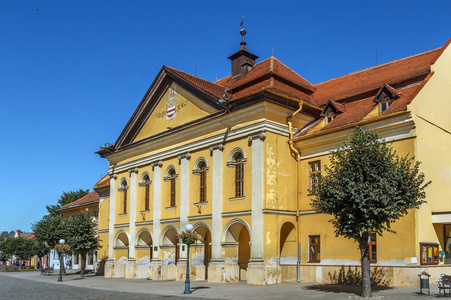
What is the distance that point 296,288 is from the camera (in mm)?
22000

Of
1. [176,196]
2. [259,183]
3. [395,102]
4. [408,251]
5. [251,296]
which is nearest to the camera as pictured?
[251,296]

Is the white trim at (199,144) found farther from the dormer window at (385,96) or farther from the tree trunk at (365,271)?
the tree trunk at (365,271)

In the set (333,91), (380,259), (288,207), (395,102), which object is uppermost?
(333,91)

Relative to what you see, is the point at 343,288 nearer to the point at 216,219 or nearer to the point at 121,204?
the point at 216,219

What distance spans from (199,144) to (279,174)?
6.11 metres

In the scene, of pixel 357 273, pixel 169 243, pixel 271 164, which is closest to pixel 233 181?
pixel 271 164

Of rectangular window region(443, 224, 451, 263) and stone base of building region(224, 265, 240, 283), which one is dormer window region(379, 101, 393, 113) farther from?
stone base of building region(224, 265, 240, 283)

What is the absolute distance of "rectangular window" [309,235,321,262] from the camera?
25.3 meters

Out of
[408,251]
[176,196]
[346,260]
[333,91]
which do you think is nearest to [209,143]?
[176,196]

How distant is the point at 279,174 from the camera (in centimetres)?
2612

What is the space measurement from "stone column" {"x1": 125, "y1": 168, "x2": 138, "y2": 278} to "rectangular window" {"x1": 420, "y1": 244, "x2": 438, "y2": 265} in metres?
20.7

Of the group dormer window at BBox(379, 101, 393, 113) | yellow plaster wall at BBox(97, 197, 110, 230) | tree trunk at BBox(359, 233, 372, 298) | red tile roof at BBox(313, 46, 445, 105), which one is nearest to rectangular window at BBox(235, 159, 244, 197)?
red tile roof at BBox(313, 46, 445, 105)

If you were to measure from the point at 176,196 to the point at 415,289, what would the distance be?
16.5 meters

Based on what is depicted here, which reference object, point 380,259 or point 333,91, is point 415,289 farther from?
point 333,91
